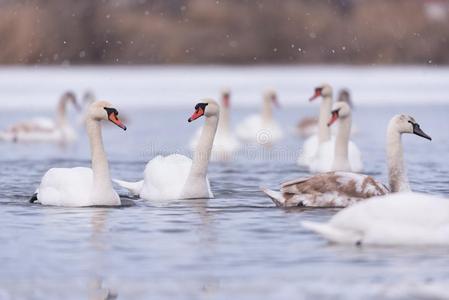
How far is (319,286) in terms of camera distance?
7.00 metres

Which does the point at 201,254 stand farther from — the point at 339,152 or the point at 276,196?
the point at 339,152

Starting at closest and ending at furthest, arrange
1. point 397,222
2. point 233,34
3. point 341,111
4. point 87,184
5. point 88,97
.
Answer: 1. point 397,222
2. point 87,184
3. point 341,111
4. point 88,97
5. point 233,34

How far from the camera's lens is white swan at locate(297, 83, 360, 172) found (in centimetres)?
1353

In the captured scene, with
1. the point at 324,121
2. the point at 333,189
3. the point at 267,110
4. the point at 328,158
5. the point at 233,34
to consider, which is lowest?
the point at 333,189

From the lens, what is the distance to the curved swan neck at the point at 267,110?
65.4 feet

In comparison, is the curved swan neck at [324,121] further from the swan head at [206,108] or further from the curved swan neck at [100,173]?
the curved swan neck at [100,173]

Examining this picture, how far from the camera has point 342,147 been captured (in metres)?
12.8

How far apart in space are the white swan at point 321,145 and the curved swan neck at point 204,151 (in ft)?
7.18

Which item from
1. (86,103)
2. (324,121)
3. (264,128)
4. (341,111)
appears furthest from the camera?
(86,103)

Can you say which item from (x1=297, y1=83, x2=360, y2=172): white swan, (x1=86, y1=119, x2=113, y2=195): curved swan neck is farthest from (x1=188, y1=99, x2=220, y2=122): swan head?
(x1=297, y1=83, x2=360, y2=172): white swan

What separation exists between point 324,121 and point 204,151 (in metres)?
4.31

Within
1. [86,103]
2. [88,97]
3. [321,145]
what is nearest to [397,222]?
[321,145]

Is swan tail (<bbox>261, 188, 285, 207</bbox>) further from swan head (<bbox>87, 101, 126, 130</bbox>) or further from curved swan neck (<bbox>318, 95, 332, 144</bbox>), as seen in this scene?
curved swan neck (<bbox>318, 95, 332, 144</bbox>)

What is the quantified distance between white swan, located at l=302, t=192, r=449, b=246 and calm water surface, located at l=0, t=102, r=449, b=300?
0.26 feet
